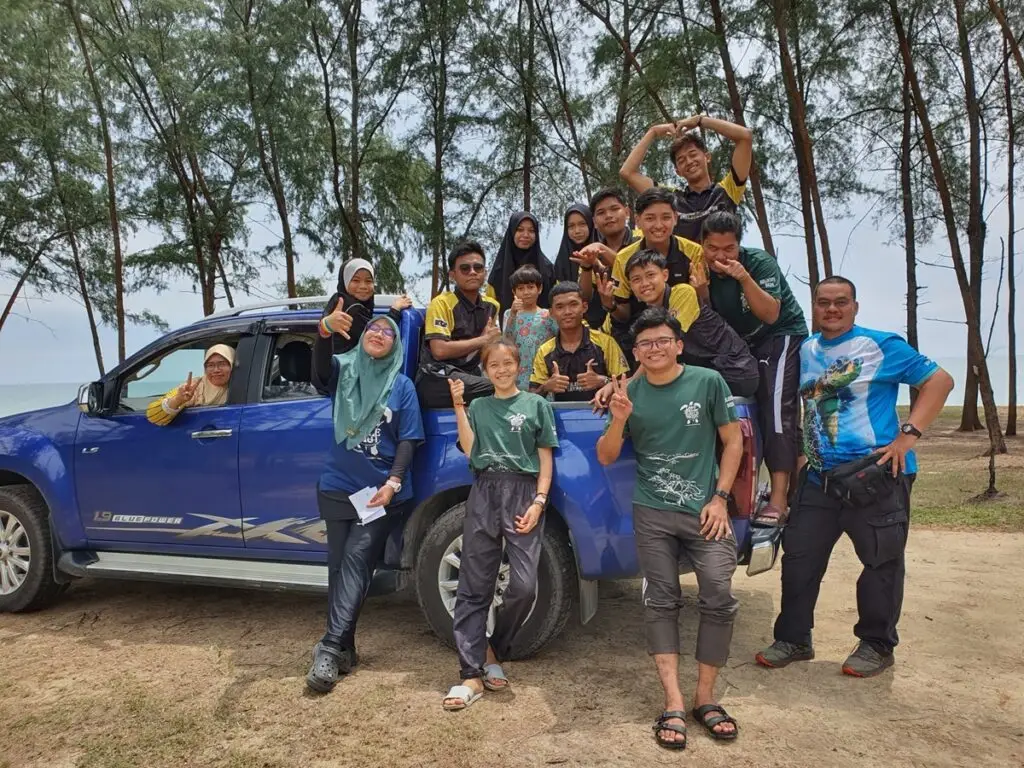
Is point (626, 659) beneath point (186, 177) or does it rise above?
beneath

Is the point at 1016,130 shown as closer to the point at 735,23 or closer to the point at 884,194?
the point at 884,194

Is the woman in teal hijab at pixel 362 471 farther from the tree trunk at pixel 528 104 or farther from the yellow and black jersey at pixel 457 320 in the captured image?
the tree trunk at pixel 528 104

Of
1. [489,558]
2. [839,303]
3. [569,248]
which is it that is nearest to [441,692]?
[489,558]

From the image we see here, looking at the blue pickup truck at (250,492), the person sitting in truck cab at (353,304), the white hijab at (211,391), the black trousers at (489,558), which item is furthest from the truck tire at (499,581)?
the white hijab at (211,391)

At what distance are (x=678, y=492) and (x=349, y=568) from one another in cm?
159

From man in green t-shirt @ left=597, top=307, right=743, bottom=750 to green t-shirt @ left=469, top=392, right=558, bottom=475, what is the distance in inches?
15.2

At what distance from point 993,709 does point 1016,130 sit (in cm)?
1537

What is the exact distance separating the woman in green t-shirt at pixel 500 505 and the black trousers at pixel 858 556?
127 cm

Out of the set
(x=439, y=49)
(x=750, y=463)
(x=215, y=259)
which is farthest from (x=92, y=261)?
(x=750, y=463)

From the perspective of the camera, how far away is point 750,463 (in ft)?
10.1

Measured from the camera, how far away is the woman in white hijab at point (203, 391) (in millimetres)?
4215

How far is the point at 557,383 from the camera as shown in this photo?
3.58 meters

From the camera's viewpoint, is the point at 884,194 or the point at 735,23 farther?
the point at 884,194

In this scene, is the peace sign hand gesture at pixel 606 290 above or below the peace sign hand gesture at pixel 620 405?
above
